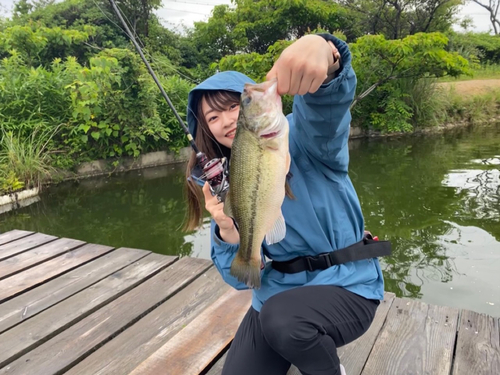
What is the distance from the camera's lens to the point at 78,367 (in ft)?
6.91

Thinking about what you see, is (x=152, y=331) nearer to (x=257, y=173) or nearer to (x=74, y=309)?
(x=74, y=309)

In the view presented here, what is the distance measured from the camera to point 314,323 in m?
1.57

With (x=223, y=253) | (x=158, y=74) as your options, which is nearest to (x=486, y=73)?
(x=158, y=74)

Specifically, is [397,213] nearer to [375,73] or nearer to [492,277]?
[492,277]

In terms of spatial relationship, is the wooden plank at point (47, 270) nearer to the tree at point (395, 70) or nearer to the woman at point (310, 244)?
the woman at point (310, 244)

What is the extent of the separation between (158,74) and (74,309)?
1002 centimetres

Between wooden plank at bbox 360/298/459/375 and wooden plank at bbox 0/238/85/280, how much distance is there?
116 inches

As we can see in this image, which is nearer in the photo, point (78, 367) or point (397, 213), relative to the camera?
point (78, 367)

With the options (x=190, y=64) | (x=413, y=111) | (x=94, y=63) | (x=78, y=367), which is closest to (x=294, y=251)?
(x=78, y=367)

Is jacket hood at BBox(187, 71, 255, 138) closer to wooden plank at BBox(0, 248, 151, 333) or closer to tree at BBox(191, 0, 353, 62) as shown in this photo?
wooden plank at BBox(0, 248, 151, 333)

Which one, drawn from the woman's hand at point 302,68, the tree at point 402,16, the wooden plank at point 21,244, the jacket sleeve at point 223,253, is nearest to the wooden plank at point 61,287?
the wooden plank at point 21,244

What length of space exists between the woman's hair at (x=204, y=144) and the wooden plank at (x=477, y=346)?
157 cm

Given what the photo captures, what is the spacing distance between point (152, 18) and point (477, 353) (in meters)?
20.0

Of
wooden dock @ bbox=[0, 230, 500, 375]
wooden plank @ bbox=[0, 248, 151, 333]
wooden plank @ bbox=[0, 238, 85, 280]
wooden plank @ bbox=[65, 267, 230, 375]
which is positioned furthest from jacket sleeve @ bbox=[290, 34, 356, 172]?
wooden plank @ bbox=[0, 238, 85, 280]
